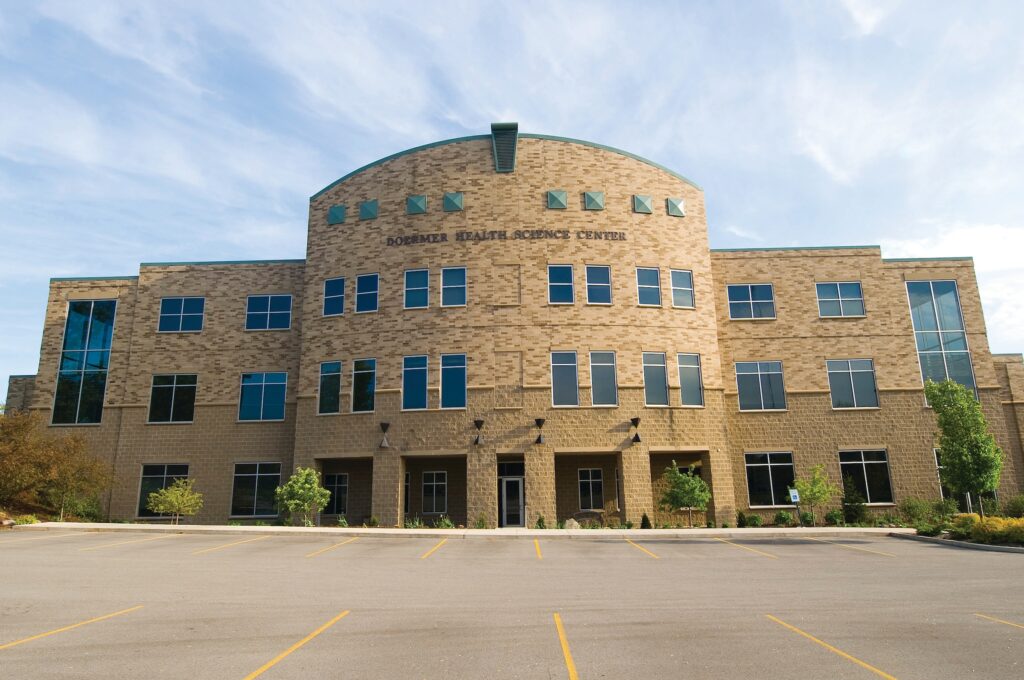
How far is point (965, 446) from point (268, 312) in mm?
30041

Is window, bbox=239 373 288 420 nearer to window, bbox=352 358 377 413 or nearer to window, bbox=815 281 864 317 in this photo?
window, bbox=352 358 377 413

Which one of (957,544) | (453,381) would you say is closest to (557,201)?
(453,381)

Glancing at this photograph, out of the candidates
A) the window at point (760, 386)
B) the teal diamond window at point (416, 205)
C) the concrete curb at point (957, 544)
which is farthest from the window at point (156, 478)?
the concrete curb at point (957, 544)

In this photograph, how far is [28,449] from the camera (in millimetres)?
25516

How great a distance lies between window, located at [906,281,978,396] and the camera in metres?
30.6

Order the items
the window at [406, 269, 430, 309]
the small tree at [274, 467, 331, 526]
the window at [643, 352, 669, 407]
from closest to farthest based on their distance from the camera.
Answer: the small tree at [274, 467, 331, 526], the window at [643, 352, 669, 407], the window at [406, 269, 430, 309]

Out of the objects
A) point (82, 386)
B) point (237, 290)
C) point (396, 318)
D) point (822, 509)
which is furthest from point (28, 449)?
point (822, 509)

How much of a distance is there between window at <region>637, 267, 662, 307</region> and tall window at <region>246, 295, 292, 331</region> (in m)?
17.1

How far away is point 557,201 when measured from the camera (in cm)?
2925

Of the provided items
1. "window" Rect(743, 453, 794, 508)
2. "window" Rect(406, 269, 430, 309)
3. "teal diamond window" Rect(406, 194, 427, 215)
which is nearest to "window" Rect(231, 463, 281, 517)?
"window" Rect(406, 269, 430, 309)

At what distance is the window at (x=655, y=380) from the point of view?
1096 inches

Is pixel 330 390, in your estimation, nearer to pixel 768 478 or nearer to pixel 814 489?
pixel 768 478

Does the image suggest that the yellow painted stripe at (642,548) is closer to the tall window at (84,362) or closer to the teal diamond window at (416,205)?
the teal diamond window at (416,205)

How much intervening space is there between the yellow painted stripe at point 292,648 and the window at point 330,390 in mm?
19211
